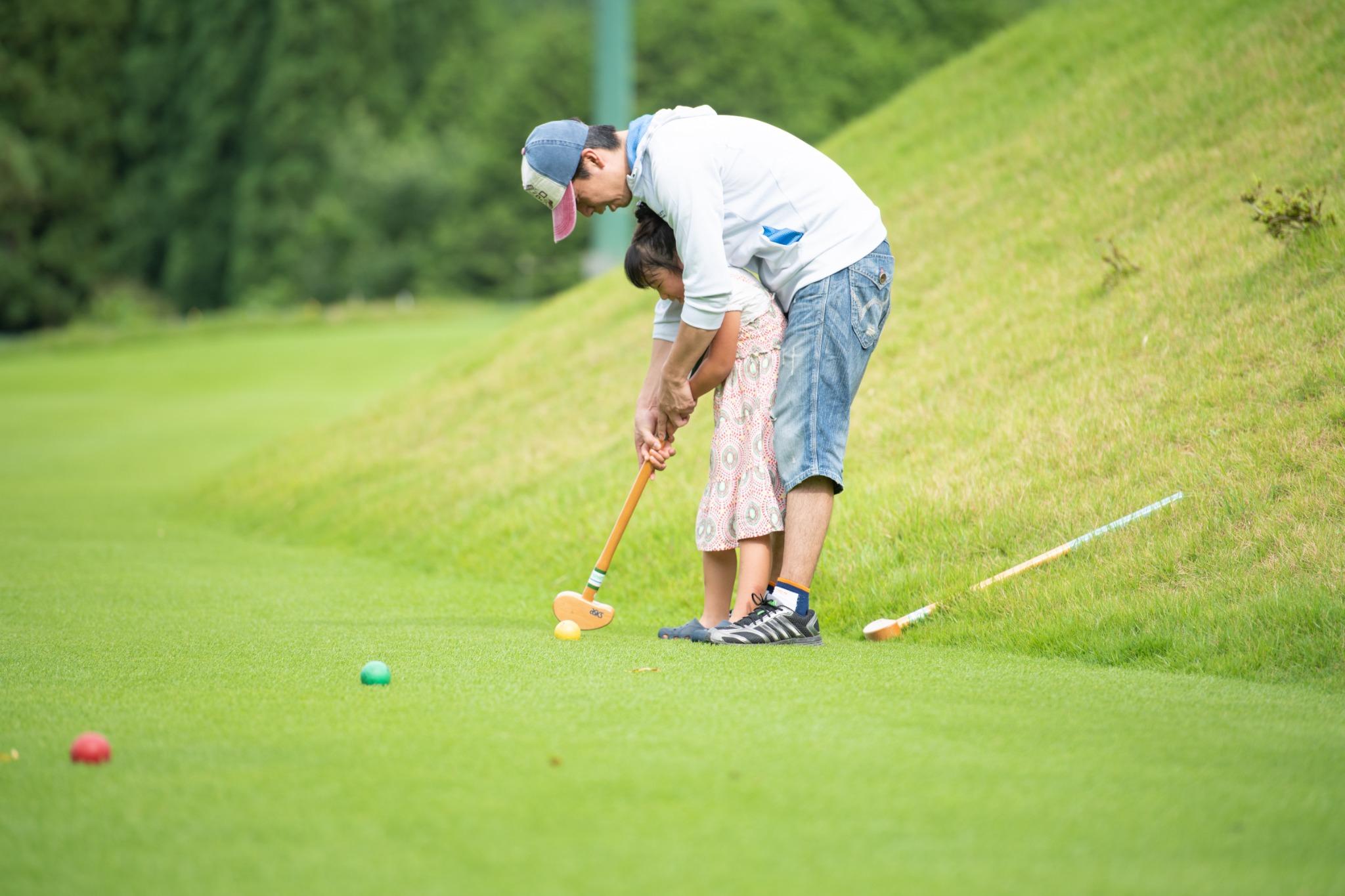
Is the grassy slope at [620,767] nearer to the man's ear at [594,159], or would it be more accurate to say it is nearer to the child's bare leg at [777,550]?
the child's bare leg at [777,550]

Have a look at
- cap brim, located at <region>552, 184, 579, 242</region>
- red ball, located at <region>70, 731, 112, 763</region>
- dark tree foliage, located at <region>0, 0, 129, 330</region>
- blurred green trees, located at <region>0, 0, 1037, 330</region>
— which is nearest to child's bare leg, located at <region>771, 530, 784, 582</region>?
cap brim, located at <region>552, 184, 579, 242</region>

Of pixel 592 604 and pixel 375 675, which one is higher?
pixel 375 675

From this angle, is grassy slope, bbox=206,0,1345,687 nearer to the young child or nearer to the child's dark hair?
the young child

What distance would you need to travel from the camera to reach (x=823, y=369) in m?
4.38

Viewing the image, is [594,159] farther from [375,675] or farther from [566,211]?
[375,675]

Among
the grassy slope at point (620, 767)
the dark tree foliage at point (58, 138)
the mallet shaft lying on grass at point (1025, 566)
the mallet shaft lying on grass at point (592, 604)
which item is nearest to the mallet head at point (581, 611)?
the mallet shaft lying on grass at point (592, 604)

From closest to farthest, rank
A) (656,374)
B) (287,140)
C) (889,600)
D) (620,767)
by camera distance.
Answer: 1. (620,767)
2. (656,374)
3. (889,600)
4. (287,140)

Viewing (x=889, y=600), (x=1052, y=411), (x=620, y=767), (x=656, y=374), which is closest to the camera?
(x=620, y=767)

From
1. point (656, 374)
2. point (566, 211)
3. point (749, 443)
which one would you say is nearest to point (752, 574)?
point (749, 443)

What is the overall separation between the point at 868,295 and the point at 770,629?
1.19 meters

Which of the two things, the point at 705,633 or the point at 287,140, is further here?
the point at 287,140

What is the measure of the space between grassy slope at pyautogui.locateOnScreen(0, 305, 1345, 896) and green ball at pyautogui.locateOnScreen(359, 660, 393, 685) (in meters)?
0.10

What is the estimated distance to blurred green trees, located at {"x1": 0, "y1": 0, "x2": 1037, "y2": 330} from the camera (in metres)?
51.7

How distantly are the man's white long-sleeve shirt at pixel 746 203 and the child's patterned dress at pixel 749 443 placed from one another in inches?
6.5
